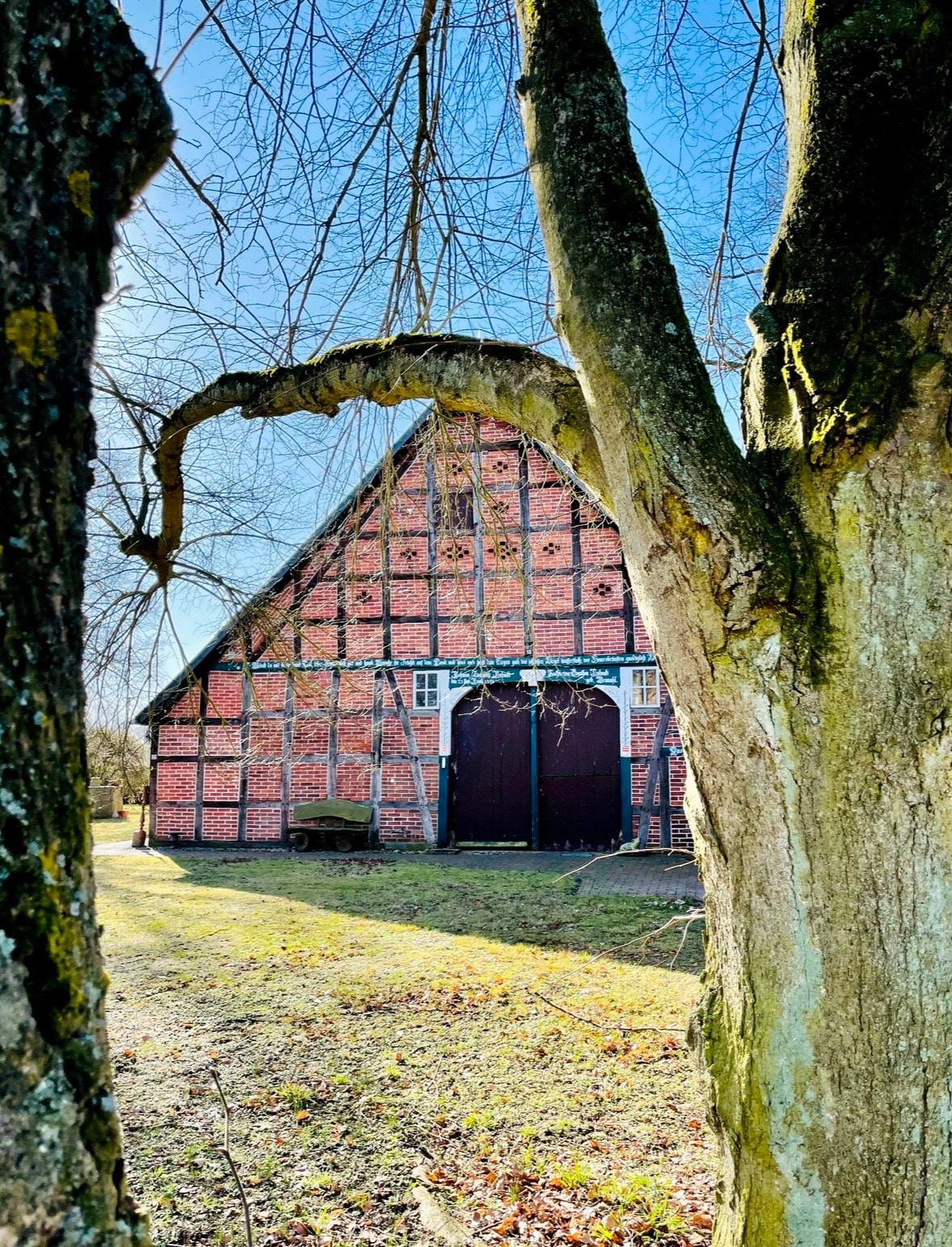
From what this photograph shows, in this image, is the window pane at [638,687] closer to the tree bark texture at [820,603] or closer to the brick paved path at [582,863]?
the brick paved path at [582,863]

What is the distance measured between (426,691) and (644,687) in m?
3.41

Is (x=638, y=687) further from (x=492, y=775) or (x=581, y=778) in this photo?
(x=492, y=775)

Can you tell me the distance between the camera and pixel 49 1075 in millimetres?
727

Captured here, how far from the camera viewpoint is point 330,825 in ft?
40.3

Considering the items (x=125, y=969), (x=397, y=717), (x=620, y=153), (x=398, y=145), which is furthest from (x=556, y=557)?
(x=620, y=153)

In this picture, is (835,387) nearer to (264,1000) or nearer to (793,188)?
(793,188)

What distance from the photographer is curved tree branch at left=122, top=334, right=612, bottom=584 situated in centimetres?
213

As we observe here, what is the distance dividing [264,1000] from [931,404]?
18.1 feet

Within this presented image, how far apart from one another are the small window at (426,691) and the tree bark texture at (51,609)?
11.8 m

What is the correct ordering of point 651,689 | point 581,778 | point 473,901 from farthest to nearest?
1. point 581,778
2. point 651,689
3. point 473,901

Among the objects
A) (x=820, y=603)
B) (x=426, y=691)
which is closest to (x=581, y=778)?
(x=426, y=691)

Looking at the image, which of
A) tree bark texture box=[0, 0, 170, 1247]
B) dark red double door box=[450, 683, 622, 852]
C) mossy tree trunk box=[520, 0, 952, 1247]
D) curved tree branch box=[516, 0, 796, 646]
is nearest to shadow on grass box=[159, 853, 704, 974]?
dark red double door box=[450, 683, 622, 852]

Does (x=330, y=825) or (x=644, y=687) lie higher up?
(x=644, y=687)

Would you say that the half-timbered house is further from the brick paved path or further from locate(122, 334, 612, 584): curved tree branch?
locate(122, 334, 612, 584): curved tree branch
